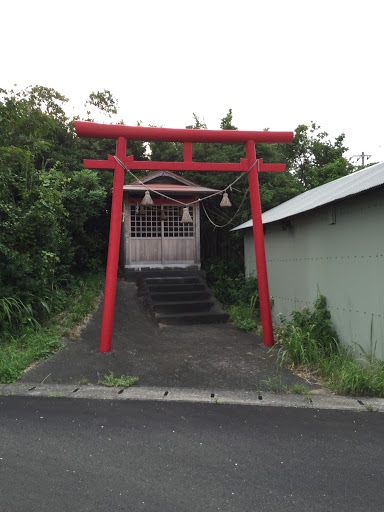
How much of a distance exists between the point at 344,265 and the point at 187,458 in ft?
12.7

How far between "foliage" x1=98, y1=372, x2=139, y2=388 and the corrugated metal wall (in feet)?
10.9

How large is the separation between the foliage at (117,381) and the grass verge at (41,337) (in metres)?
1.18

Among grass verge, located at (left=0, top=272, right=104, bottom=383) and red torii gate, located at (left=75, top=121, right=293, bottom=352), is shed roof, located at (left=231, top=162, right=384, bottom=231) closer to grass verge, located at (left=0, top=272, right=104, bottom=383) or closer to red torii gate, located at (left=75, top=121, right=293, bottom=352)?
red torii gate, located at (left=75, top=121, right=293, bottom=352)

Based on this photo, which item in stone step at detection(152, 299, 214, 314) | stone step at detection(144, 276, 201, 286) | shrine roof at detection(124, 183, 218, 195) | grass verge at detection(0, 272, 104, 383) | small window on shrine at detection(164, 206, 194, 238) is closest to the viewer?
grass verge at detection(0, 272, 104, 383)

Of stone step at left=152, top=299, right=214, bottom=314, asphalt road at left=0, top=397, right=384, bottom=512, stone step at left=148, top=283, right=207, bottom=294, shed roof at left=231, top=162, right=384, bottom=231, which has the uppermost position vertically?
shed roof at left=231, top=162, right=384, bottom=231

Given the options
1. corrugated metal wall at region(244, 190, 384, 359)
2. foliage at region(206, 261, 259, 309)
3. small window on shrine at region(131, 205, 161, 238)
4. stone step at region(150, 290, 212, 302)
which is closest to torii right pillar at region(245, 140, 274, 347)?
corrugated metal wall at region(244, 190, 384, 359)

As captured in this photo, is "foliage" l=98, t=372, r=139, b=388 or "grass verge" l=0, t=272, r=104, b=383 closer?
"foliage" l=98, t=372, r=139, b=388

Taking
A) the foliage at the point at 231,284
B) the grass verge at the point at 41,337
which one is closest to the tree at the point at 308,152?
the foliage at the point at 231,284

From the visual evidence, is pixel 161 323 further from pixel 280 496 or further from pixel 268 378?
pixel 280 496

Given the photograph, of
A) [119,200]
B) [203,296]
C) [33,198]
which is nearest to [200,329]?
[203,296]

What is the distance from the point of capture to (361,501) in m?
2.29

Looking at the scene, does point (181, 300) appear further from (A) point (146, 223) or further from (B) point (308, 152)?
(B) point (308, 152)

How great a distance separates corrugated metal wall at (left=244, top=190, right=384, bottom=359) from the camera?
4.70 metres

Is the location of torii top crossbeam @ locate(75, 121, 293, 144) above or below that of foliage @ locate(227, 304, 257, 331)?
above
